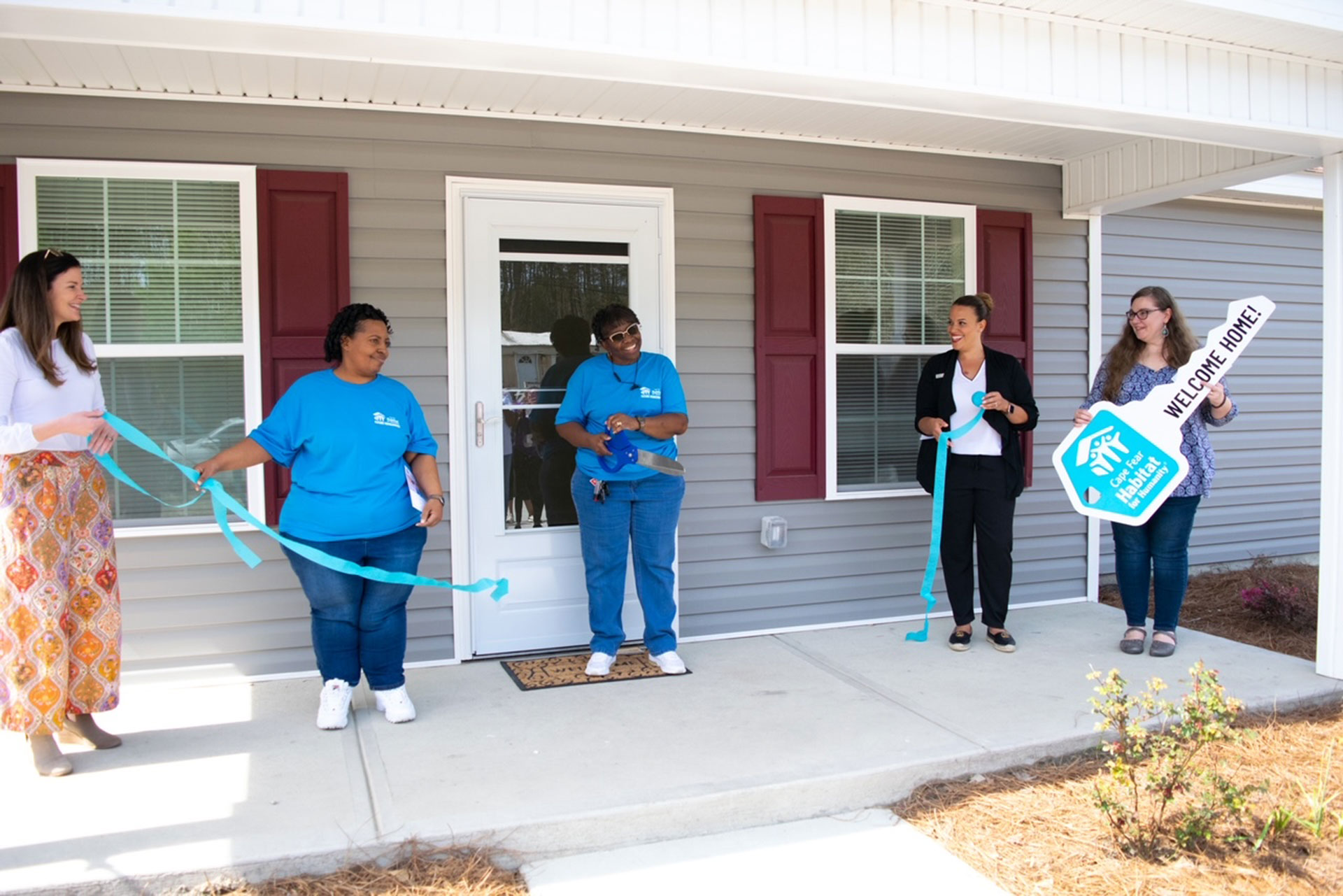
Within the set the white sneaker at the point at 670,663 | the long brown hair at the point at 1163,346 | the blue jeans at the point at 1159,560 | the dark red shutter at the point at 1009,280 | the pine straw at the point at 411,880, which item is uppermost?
the dark red shutter at the point at 1009,280

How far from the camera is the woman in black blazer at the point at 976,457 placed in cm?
438

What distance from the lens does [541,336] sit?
4.42 meters

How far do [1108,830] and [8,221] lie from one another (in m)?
4.22

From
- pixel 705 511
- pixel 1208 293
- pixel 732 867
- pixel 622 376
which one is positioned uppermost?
pixel 1208 293

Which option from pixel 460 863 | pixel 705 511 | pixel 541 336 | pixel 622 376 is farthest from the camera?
pixel 705 511

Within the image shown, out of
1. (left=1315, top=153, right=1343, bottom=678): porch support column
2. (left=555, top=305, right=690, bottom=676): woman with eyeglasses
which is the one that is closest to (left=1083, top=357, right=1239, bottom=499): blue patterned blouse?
(left=1315, top=153, right=1343, bottom=678): porch support column

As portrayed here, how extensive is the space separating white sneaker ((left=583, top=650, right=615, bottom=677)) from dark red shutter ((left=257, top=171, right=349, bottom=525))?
139 centimetres

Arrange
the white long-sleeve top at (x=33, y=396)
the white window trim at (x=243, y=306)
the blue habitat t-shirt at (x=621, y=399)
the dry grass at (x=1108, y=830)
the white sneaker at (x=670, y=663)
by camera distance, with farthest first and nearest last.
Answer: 1. the white sneaker at (x=670, y=663)
2. the blue habitat t-shirt at (x=621, y=399)
3. the white window trim at (x=243, y=306)
4. the white long-sleeve top at (x=33, y=396)
5. the dry grass at (x=1108, y=830)

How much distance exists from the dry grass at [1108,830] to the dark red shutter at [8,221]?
3.63 metres

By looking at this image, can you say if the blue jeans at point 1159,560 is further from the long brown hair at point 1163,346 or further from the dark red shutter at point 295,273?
the dark red shutter at point 295,273

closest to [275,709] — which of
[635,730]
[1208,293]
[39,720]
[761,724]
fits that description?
[39,720]

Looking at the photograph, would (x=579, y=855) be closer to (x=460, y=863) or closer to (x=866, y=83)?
(x=460, y=863)

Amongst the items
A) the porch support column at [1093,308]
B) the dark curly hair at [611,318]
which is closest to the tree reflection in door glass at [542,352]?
the dark curly hair at [611,318]

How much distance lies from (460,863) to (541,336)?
237cm
